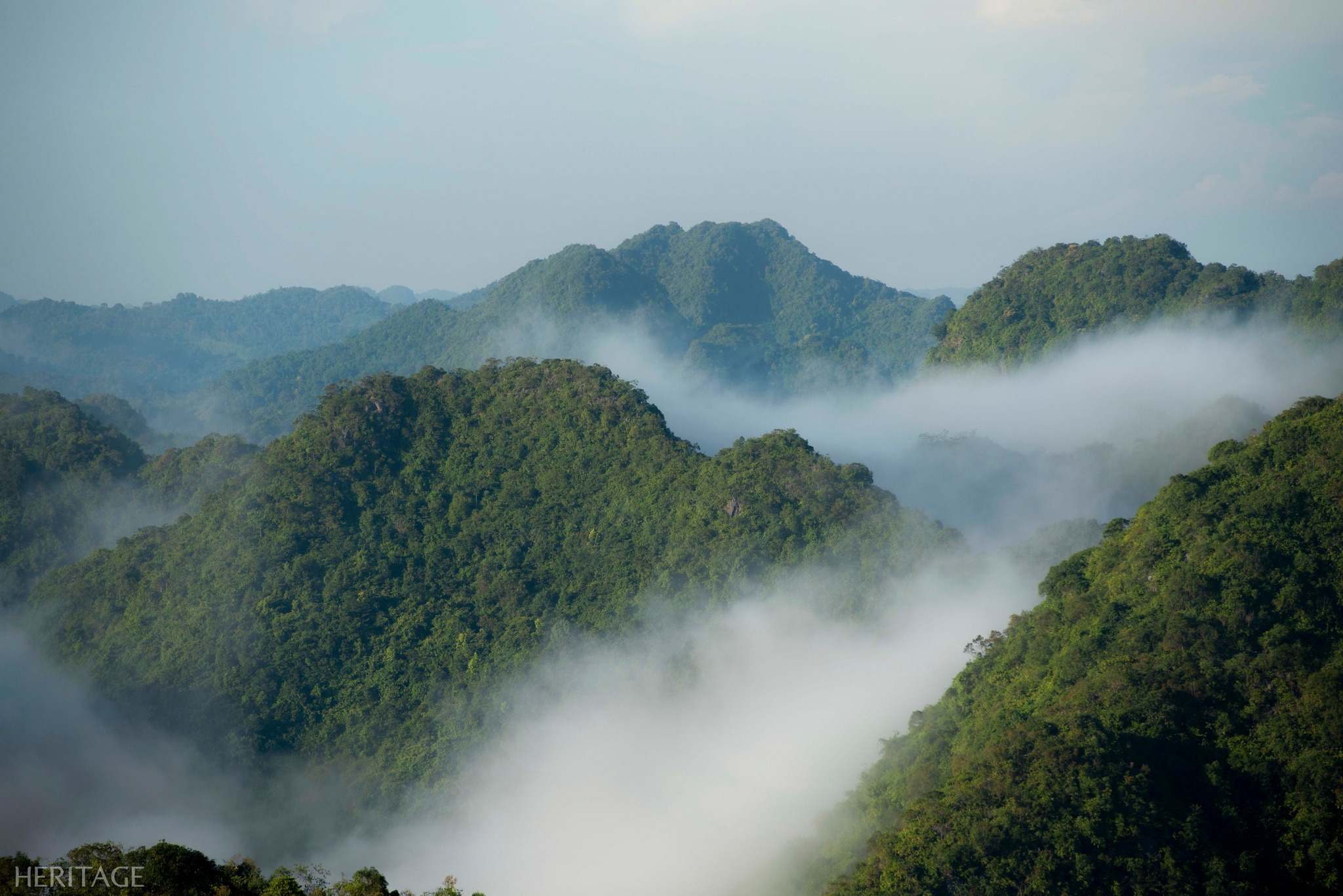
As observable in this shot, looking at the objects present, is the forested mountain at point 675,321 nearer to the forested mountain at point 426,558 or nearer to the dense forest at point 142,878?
the forested mountain at point 426,558

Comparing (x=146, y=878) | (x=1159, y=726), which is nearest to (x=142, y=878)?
(x=146, y=878)

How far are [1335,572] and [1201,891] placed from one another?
30.3 feet

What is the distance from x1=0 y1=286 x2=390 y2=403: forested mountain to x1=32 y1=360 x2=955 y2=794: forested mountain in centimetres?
6687

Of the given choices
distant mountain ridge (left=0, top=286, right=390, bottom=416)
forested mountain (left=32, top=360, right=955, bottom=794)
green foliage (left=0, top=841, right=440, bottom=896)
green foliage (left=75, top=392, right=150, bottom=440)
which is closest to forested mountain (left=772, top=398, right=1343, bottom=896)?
forested mountain (left=32, top=360, right=955, bottom=794)

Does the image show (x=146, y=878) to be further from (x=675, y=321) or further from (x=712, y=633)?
(x=675, y=321)

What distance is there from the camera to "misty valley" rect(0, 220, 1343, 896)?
69.9ft

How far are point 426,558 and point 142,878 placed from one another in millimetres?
22439

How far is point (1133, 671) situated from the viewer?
23375 millimetres

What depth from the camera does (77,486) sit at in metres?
49.4

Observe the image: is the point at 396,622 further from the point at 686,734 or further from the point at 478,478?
the point at 686,734

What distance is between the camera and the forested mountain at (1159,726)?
19859 mm

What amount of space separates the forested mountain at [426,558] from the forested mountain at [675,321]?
4492cm

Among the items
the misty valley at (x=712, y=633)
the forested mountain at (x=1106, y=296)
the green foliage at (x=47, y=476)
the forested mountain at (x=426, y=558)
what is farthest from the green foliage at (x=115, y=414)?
the forested mountain at (x=1106, y=296)

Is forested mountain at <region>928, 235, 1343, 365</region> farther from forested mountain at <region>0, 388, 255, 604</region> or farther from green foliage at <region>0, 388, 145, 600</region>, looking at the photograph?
green foliage at <region>0, 388, 145, 600</region>
